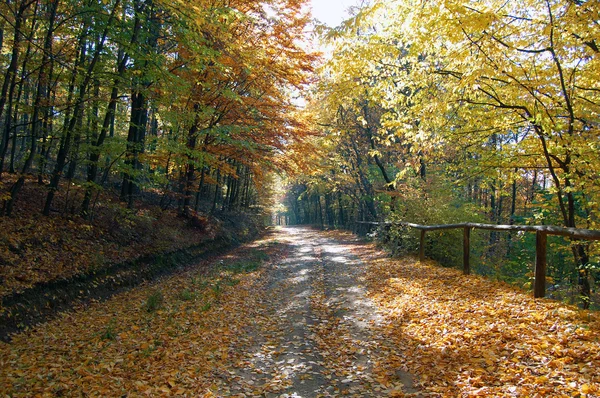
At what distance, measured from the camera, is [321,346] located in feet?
18.6

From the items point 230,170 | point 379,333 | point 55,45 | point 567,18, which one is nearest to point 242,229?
point 230,170

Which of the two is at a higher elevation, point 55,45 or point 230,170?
point 55,45

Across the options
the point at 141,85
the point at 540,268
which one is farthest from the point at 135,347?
the point at 141,85

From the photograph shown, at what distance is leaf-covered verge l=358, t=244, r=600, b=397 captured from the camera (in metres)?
3.78

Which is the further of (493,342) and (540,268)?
(540,268)

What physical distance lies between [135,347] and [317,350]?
2.85m

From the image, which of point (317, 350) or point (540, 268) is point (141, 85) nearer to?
point (317, 350)

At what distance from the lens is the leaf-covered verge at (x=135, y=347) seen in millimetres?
4422

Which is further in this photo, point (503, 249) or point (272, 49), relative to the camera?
point (503, 249)

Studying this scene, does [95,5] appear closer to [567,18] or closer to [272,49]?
[272,49]

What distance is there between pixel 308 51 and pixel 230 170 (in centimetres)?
614

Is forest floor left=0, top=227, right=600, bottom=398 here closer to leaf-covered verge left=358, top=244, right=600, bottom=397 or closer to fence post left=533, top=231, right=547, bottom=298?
leaf-covered verge left=358, top=244, right=600, bottom=397

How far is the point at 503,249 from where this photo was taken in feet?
61.8

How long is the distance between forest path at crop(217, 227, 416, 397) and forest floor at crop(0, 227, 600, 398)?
0.02 meters
